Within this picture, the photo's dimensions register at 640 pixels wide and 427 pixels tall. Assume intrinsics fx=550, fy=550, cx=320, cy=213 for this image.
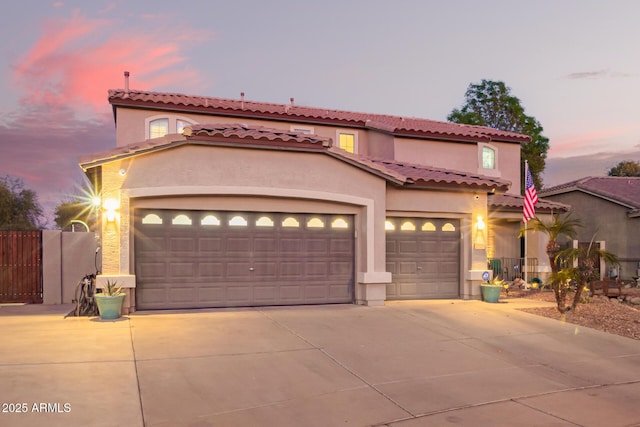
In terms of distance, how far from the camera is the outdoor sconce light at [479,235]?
586 inches

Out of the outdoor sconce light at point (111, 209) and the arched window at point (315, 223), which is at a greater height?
the outdoor sconce light at point (111, 209)

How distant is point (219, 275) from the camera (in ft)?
41.3

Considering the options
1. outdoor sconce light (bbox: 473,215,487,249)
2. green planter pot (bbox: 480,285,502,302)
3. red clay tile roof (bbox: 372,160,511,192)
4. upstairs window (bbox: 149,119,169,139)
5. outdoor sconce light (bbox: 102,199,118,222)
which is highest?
upstairs window (bbox: 149,119,169,139)

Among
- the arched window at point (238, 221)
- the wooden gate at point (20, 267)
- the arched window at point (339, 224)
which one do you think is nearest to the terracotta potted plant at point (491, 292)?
the arched window at point (339, 224)

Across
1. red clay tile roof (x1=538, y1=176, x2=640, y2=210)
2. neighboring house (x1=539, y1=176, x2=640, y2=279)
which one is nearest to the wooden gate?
neighboring house (x1=539, y1=176, x2=640, y2=279)

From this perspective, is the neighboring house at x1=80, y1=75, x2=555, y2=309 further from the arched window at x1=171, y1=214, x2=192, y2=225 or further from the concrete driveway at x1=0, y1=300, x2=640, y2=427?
the concrete driveway at x1=0, y1=300, x2=640, y2=427

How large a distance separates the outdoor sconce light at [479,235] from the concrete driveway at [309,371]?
322cm

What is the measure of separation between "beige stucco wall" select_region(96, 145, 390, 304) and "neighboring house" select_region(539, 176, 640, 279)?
47.6 feet

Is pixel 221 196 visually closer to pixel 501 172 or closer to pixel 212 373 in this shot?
pixel 212 373

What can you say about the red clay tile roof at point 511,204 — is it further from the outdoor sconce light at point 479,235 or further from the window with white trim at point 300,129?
the window with white trim at point 300,129

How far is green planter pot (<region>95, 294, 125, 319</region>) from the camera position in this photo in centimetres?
1095

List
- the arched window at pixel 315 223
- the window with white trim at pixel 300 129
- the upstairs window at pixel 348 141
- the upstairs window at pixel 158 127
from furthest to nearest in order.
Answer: the upstairs window at pixel 348 141 < the window with white trim at pixel 300 129 < the upstairs window at pixel 158 127 < the arched window at pixel 315 223

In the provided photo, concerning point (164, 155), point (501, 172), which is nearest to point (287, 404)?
point (164, 155)

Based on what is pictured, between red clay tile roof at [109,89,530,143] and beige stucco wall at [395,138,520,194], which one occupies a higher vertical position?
red clay tile roof at [109,89,530,143]
